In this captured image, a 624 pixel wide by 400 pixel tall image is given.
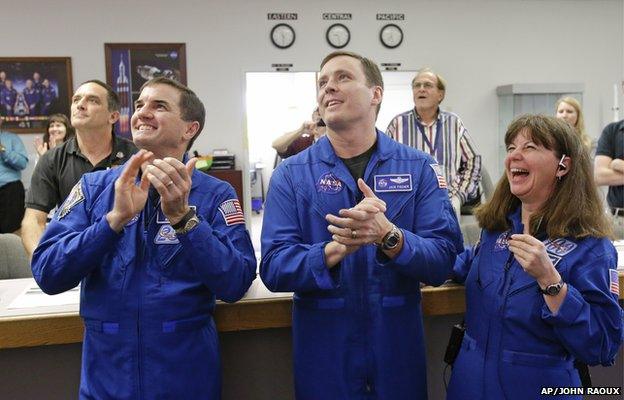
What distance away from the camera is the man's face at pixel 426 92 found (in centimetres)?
371

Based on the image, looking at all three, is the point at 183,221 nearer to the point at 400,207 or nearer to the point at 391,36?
the point at 400,207

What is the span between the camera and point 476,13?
731cm

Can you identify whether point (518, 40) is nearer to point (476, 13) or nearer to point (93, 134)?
point (476, 13)

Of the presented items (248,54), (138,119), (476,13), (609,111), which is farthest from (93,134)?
(609,111)

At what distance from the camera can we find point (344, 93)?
1749mm

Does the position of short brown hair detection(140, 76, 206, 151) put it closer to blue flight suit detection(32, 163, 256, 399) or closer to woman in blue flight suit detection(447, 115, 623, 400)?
blue flight suit detection(32, 163, 256, 399)

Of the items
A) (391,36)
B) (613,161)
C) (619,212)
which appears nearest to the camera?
(613,161)

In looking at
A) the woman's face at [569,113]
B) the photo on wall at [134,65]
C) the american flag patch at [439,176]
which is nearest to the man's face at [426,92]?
the woman's face at [569,113]

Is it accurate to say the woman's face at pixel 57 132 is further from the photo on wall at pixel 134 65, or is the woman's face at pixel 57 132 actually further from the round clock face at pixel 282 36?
the round clock face at pixel 282 36

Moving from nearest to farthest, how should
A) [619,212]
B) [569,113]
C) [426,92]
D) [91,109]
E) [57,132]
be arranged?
[91,109] < [619,212] < [426,92] < [569,113] < [57,132]

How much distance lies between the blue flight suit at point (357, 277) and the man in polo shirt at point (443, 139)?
204cm

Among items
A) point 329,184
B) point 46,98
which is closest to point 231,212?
point 329,184

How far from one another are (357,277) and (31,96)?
6041 millimetres

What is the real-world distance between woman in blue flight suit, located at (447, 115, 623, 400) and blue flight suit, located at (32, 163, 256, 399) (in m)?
0.70
